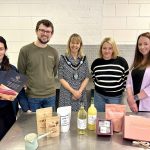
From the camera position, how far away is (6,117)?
6.58 feet

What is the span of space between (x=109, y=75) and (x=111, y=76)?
2 cm

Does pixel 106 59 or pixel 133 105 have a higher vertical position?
pixel 106 59

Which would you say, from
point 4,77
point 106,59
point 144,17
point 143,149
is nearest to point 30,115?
point 4,77

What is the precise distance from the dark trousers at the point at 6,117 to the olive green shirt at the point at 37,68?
1.65 ft

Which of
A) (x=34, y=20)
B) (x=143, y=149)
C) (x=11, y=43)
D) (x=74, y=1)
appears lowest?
(x=143, y=149)

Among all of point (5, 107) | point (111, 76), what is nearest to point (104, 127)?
point (5, 107)

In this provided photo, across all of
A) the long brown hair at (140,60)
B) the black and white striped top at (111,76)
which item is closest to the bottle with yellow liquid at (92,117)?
the long brown hair at (140,60)

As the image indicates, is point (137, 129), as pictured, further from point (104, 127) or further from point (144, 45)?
point (144, 45)

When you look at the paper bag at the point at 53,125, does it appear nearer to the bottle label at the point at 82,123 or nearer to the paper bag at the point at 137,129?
the bottle label at the point at 82,123

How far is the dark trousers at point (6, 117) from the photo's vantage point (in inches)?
77.6

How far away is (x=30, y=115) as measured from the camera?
6.26 feet

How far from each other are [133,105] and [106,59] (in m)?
0.63

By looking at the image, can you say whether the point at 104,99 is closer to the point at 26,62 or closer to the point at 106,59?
the point at 106,59

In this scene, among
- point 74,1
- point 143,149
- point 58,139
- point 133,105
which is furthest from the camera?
point 74,1
